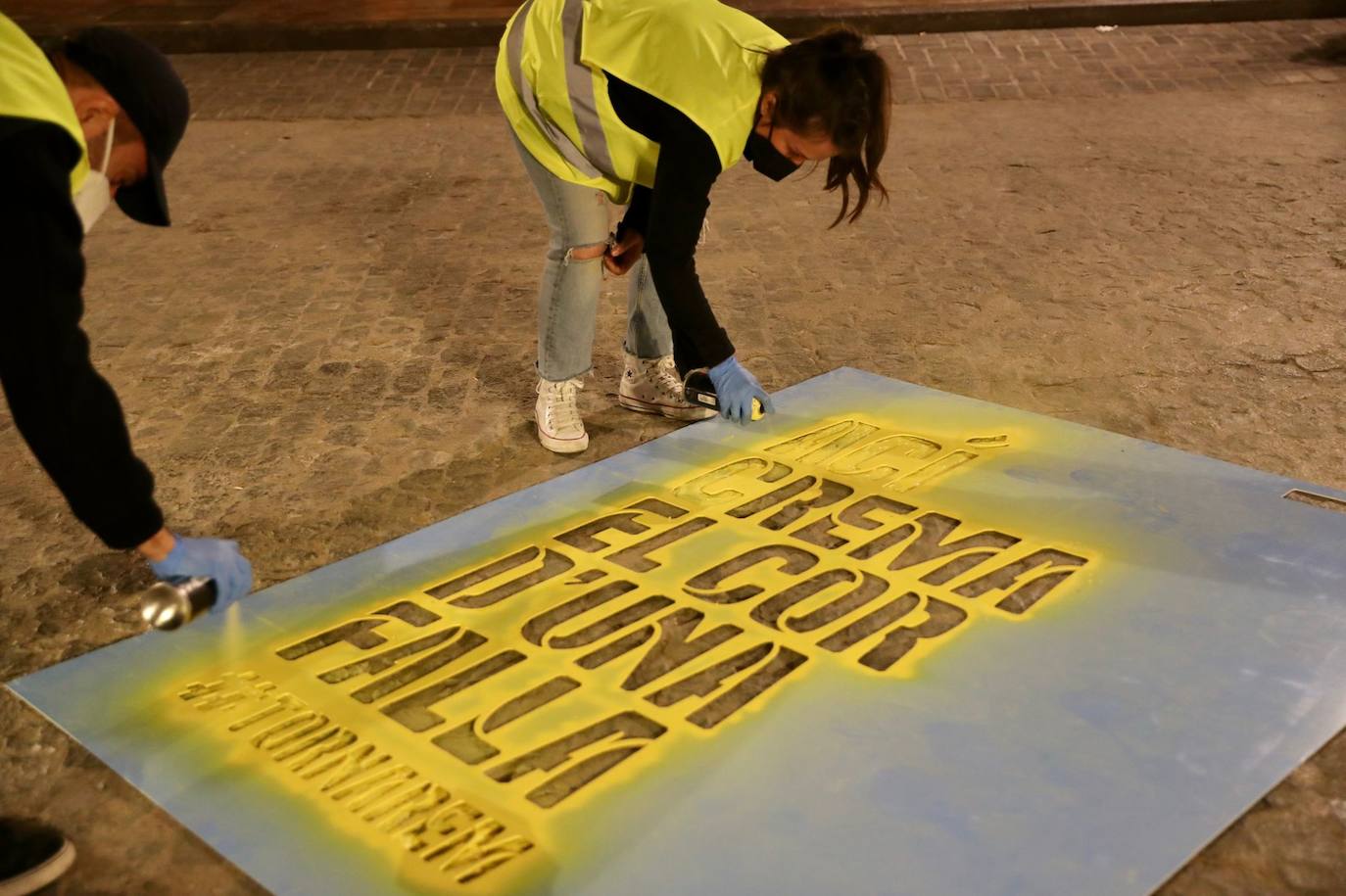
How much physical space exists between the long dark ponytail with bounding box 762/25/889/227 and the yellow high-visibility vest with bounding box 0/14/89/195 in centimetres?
140

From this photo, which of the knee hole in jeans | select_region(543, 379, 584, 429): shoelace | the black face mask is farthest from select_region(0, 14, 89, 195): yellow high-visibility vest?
select_region(543, 379, 584, 429): shoelace

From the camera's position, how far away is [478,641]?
8.57ft

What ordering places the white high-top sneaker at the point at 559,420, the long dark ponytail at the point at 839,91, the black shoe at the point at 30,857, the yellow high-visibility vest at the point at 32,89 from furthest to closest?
the white high-top sneaker at the point at 559,420 < the long dark ponytail at the point at 839,91 < the black shoe at the point at 30,857 < the yellow high-visibility vest at the point at 32,89

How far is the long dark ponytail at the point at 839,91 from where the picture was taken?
269 centimetres

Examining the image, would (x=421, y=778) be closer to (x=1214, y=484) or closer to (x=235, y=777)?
(x=235, y=777)

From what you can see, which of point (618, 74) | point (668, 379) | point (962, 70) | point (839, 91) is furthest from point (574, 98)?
point (962, 70)

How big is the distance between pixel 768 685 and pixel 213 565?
0.97 meters

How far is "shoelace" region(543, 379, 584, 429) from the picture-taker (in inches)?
137

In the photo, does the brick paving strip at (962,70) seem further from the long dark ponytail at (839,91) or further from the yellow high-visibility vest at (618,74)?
the long dark ponytail at (839,91)

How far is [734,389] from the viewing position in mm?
3225

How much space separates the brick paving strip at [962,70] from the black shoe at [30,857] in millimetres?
5442

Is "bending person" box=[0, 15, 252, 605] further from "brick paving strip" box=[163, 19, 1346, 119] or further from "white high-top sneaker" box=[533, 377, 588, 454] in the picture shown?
"brick paving strip" box=[163, 19, 1346, 119]

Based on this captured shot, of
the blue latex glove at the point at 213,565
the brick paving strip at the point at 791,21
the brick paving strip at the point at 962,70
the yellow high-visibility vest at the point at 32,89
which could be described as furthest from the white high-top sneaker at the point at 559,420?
the brick paving strip at the point at 791,21

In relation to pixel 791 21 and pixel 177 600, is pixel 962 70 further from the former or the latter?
pixel 177 600
